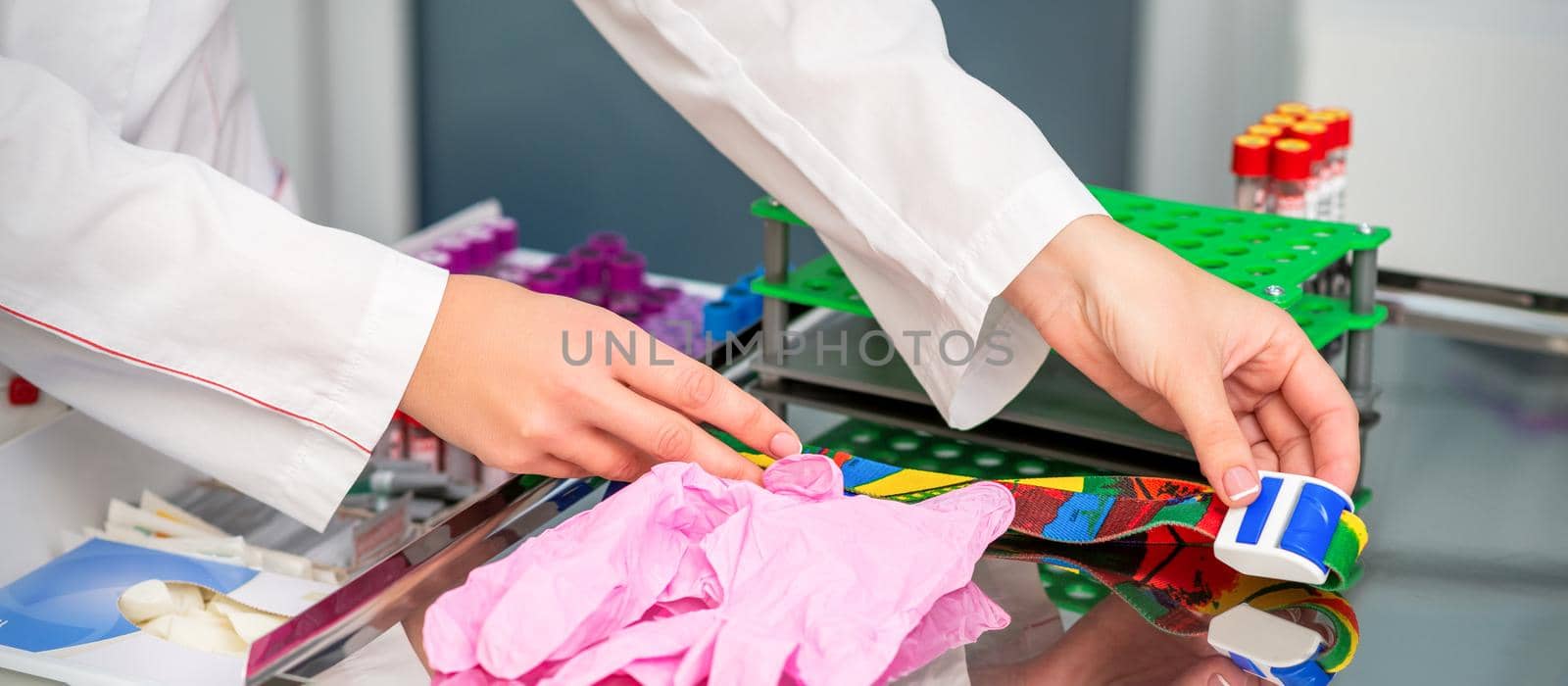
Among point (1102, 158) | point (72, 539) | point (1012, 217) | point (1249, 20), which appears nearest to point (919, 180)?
point (1012, 217)

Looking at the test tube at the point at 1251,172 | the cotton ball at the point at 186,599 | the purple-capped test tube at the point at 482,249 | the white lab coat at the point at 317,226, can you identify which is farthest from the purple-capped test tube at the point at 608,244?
the cotton ball at the point at 186,599

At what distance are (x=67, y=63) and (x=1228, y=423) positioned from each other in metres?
0.91

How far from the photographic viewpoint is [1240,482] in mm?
950

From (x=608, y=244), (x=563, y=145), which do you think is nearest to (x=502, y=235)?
(x=608, y=244)

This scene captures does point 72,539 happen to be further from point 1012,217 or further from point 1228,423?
point 1228,423

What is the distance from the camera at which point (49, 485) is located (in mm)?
1205

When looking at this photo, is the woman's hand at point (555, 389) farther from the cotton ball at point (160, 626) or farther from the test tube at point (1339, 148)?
the test tube at point (1339, 148)

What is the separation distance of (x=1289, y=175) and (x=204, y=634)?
3.61 feet

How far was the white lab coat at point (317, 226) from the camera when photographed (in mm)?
968

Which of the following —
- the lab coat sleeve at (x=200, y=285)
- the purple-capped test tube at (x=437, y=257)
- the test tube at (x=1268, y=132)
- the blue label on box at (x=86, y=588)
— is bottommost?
the blue label on box at (x=86, y=588)

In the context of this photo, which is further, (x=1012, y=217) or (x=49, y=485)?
(x=49, y=485)

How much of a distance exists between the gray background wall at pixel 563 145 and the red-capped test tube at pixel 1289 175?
61.8 inches

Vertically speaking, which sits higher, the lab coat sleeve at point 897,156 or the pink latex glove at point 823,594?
the lab coat sleeve at point 897,156

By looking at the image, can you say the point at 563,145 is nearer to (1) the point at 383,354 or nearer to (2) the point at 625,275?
(2) the point at 625,275
